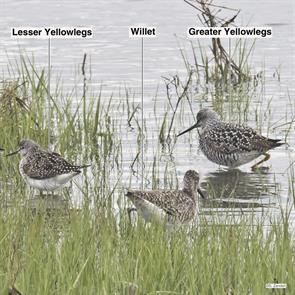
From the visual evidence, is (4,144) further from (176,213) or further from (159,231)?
(159,231)

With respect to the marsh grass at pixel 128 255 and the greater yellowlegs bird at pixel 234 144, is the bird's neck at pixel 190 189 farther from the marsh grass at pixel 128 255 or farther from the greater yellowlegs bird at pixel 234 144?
the greater yellowlegs bird at pixel 234 144

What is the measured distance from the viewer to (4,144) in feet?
42.6

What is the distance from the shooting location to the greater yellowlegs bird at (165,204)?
9.68m

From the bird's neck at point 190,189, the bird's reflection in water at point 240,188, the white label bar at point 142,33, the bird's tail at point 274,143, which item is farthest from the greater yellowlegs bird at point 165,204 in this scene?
the bird's tail at point 274,143

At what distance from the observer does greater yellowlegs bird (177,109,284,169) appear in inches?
546

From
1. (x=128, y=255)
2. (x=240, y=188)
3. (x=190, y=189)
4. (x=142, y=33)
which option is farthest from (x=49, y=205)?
(x=128, y=255)

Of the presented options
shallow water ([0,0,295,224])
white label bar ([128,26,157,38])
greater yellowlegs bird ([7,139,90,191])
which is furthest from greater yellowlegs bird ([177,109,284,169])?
greater yellowlegs bird ([7,139,90,191])

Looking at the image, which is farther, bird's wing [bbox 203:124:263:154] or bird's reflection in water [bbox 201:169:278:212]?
bird's wing [bbox 203:124:263:154]

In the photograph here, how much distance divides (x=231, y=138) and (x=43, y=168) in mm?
3061

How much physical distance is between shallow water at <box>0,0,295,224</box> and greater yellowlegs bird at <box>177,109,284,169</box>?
180 mm

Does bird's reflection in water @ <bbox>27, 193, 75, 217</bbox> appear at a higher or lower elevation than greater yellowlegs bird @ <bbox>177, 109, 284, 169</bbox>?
lower

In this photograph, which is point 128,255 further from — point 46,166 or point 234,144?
point 234,144

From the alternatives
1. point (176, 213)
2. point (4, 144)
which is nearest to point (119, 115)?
point (4, 144)

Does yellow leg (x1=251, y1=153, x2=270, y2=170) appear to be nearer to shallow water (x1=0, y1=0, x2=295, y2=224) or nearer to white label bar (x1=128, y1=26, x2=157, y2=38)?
shallow water (x1=0, y1=0, x2=295, y2=224)
